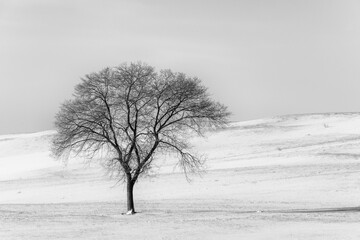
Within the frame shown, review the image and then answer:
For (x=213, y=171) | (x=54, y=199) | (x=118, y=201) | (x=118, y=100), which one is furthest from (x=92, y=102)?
(x=213, y=171)

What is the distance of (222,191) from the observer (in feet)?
134

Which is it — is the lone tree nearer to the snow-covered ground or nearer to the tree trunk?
the tree trunk

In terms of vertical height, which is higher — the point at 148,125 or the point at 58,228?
the point at 148,125

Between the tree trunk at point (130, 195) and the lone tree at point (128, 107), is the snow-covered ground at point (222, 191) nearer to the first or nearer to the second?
the tree trunk at point (130, 195)

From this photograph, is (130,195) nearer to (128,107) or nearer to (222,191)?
(128,107)

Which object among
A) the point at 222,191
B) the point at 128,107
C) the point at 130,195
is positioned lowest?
the point at 130,195

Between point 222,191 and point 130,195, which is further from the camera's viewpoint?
point 222,191

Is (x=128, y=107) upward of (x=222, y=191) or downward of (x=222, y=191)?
upward

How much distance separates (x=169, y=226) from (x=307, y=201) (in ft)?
43.7

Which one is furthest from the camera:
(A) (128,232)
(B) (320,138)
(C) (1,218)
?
(B) (320,138)

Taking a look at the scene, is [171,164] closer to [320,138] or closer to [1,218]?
[320,138]

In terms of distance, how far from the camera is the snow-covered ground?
24.1 meters

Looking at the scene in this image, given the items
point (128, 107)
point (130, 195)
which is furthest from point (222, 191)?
point (128, 107)

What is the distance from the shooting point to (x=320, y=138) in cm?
5900
